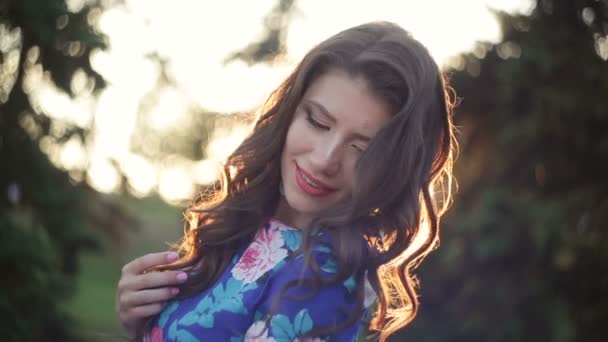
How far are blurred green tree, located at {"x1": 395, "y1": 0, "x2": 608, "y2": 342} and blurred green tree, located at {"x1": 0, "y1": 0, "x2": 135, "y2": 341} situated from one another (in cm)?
400

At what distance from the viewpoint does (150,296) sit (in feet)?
8.34

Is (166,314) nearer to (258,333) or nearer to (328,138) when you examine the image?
(258,333)

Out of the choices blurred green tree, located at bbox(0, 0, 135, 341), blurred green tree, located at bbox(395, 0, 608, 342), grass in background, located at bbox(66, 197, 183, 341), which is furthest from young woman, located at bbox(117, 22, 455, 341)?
grass in background, located at bbox(66, 197, 183, 341)

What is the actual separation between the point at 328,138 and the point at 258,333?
18.2 inches

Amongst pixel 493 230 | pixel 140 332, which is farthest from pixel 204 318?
pixel 493 230

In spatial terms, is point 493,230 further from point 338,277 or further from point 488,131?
point 338,277

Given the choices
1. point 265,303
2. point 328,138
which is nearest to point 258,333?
point 265,303

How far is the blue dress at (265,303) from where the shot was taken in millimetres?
2232

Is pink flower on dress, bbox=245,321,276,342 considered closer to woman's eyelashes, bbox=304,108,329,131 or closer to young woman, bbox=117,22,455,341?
young woman, bbox=117,22,455,341

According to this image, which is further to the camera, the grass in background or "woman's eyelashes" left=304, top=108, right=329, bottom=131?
the grass in background

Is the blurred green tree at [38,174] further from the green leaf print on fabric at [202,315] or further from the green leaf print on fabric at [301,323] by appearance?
the green leaf print on fabric at [301,323]

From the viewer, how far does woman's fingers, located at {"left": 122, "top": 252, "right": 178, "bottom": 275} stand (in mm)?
2637

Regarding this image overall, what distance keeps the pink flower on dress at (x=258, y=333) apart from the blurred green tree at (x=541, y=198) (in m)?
7.74

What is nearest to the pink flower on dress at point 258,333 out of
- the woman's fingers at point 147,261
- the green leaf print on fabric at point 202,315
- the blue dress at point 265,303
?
the blue dress at point 265,303
